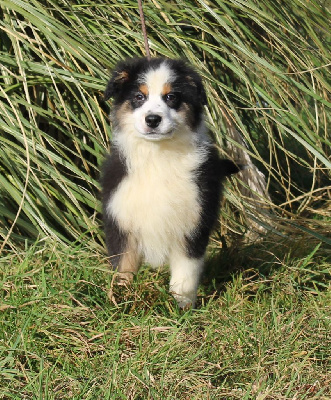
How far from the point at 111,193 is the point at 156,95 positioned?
48 centimetres

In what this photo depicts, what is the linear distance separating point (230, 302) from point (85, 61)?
147 centimetres

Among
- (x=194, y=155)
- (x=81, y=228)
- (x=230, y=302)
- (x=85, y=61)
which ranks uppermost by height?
(x=194, y=155)

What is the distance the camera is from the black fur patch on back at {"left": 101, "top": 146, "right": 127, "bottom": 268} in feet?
10.5

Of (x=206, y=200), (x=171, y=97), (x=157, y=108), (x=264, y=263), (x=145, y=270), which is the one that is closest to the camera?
(x=157, y=108)

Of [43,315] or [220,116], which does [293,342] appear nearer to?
[43,315]

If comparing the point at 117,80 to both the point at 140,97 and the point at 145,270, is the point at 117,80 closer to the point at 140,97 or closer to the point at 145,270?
the point at 140,97

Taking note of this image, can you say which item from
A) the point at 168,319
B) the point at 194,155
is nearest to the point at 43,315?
the point at 168,319

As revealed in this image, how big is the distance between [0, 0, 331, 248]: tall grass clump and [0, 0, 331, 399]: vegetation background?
1 cm

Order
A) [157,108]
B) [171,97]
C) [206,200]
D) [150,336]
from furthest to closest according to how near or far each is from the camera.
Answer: [206,200], [171,97], [157,108], [150,336]

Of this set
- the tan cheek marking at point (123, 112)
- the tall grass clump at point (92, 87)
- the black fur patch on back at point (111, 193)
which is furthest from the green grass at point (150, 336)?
the tan cheek marking at point (123, 112)

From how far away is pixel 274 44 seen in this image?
15.6 feet

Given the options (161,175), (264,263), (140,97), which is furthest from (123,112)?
(264,263)

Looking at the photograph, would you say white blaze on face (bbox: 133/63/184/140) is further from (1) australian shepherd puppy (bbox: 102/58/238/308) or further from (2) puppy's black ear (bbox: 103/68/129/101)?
(2) puppy's black ear (bbox: 103/68/129/101)

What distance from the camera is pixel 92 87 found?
3.93 m
